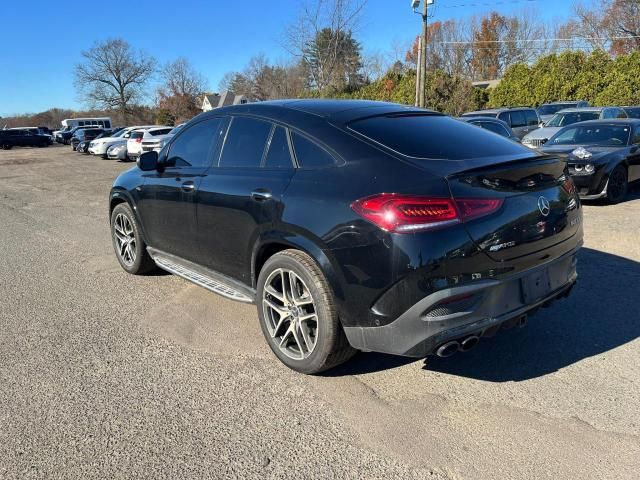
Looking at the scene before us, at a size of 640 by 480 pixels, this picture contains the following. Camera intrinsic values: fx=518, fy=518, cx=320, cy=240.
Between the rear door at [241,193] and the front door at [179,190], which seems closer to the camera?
the rear door at [241,193]

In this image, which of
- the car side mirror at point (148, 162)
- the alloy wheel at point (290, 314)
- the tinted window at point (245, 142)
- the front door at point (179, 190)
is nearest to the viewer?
the alloy wheel at point (290, 314)

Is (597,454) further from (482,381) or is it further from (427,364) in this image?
(427,364)

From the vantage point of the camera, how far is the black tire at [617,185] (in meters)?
8.70

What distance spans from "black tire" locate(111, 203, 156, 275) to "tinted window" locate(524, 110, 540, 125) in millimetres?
15892

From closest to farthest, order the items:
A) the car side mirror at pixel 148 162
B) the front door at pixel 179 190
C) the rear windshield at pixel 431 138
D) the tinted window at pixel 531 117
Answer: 1. the rear windshield at pixel 431 138
2. the front door at pixel 179 190
3. the car side mirror at pixel 148 162
4. the tinted window at pixel 531 117

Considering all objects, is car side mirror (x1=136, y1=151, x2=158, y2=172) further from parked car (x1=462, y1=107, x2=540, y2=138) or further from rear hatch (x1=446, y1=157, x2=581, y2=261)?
parked car (x1=462, y1=107, x2=540, y2=138)

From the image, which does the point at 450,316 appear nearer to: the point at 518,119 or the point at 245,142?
the point at 245,142

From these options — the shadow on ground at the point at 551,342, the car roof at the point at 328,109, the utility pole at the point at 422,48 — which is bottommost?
the shadow on ground at the point at 551,342

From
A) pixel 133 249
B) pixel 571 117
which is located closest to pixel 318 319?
pixel 133 249

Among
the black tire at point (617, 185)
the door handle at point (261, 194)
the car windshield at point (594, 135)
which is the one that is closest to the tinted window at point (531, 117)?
the car windshield at point (594, 135)

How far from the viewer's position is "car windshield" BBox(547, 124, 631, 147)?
9.44m

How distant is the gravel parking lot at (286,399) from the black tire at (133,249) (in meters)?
0.63

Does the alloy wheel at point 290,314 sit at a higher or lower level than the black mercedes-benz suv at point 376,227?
lower

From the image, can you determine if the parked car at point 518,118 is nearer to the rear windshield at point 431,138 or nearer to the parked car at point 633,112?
the parked car at point 633,112
